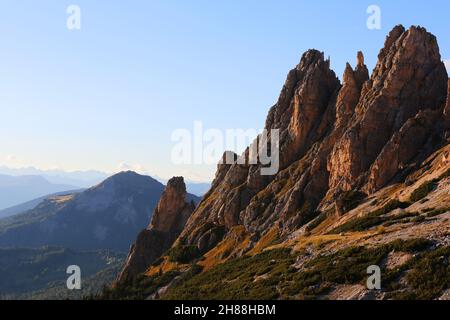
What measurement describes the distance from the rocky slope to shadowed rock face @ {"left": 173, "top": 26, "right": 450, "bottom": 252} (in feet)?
0.81

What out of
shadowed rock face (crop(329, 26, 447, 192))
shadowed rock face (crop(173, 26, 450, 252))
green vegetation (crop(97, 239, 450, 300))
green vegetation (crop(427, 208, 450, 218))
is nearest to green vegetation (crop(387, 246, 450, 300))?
green vegetation (crop(97, 239, 450, 300))

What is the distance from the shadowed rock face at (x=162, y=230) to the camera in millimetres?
137750

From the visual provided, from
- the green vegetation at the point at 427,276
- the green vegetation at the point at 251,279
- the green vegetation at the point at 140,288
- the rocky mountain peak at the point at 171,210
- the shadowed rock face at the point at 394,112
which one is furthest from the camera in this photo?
the rocky mountain peak at the point at 171,210

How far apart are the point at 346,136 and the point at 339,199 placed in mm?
15304

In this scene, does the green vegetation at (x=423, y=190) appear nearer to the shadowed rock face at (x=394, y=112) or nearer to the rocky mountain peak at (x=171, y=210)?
the shadowed rock face at (x=394, y=112)

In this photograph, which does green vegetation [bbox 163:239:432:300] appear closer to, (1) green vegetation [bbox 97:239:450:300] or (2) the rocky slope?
(1) green vegetation [bbox 97:239:450:300]

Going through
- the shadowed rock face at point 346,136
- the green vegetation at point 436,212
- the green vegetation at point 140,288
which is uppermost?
the shadowed rock face at point 346,136

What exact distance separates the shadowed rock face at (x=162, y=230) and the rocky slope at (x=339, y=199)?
12353 millimetres

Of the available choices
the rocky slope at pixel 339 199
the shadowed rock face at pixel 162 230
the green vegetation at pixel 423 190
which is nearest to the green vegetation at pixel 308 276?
the rocky slope at pixel 339 199

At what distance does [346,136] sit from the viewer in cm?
9306

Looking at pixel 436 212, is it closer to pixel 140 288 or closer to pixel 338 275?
pixel 338 275

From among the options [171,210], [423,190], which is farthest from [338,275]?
[171,210]
